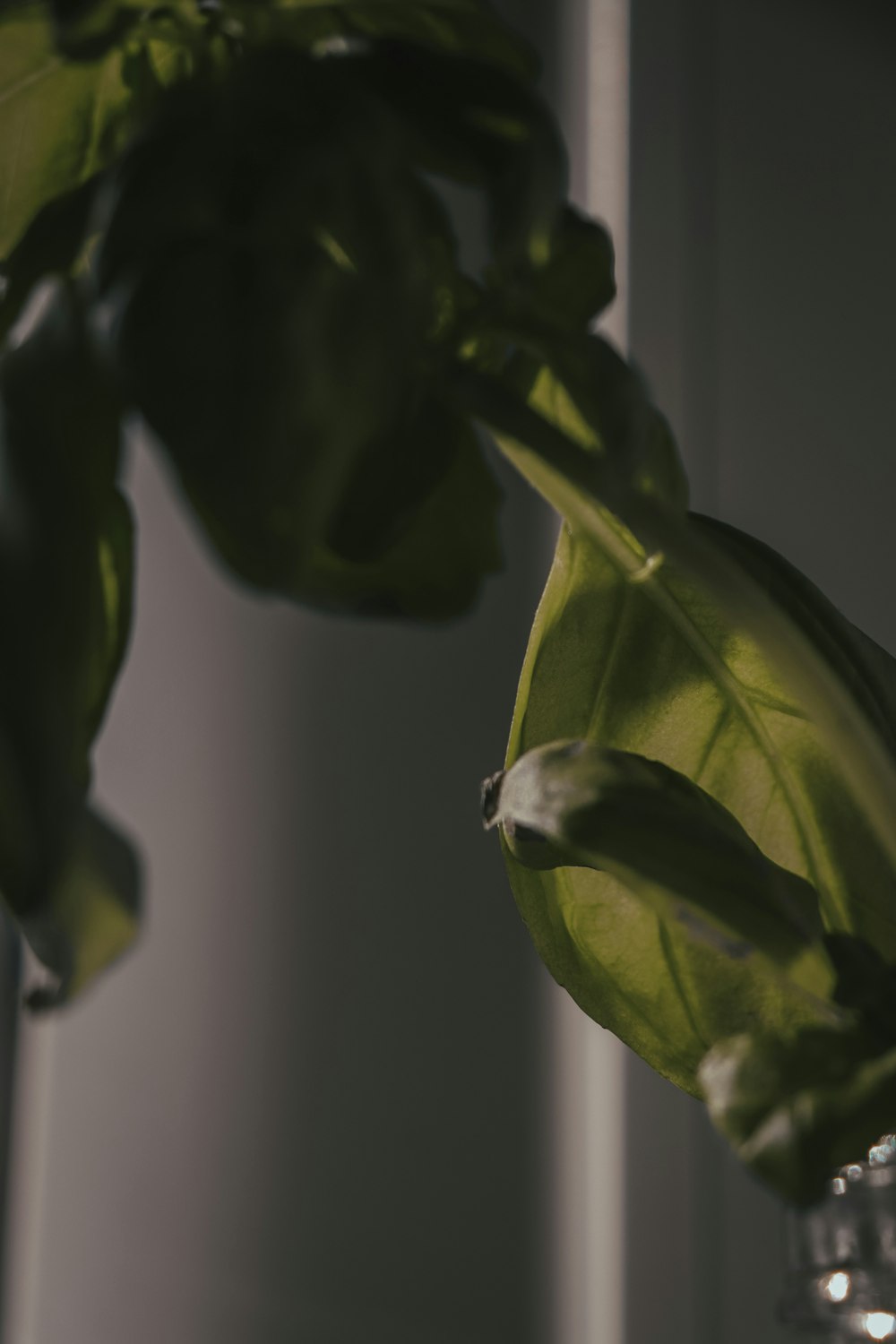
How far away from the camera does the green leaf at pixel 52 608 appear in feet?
0.65

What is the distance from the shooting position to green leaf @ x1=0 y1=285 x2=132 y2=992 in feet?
0.65

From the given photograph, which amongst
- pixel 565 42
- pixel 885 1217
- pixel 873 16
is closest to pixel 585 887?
pixel 885 1217

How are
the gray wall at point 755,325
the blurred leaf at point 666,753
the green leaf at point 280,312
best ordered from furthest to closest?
the gray wall at point 755,325 < the blurred leaf at point 666,753 < the green leaf at point 280,312

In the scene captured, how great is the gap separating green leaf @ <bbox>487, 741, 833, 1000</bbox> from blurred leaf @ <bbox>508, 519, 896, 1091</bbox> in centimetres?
7

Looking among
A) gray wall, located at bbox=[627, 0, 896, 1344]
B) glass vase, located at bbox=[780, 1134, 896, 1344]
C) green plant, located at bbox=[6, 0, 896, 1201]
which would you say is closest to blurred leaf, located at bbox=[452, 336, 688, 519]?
green plant, located at bbox=[6, 0, 896, 1201]

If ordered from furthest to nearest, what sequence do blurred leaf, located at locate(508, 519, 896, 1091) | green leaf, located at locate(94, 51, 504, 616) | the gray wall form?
1. the gray wall
2. blurred leaf, located at locate(508, 519, 896, 1091)
3. green leaf, located at locate(94, 51, 504, 616)

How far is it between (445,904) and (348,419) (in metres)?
0.83

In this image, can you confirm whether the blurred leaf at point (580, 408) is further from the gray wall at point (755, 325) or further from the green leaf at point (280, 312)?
the gray wall at point (755, 325)

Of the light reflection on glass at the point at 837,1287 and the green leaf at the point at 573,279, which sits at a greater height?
the green leaf at the point at 573,279

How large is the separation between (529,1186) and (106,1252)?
1.18ft

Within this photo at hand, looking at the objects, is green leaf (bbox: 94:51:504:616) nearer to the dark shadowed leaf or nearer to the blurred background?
the dark shadowed leaf

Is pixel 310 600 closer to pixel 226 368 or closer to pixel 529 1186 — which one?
pixel 226 368

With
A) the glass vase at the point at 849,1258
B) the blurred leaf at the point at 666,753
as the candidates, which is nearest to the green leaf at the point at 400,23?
the blurred leaf at the point at 666,753

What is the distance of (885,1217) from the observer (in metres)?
0.25
